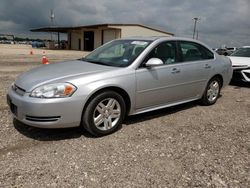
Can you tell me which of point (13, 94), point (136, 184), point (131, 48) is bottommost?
point (136, 184)

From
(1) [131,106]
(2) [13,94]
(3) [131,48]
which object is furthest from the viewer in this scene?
(3) [131,48]

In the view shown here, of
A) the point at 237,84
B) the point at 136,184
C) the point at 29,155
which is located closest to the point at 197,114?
the point at 136,184

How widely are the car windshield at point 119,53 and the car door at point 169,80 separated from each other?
25cm

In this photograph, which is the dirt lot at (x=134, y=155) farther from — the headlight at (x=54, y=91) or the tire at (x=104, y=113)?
the headlight at (x=54, y=91)

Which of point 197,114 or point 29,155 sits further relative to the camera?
point 197,114

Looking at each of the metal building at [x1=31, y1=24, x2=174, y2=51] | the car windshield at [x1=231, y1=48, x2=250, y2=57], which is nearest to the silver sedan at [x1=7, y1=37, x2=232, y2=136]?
the car windshield at [x1=231, y1=48, x2=250, y2=57]

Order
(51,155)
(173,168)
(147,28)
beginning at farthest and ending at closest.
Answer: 1. (147,28)
2. (51,155)
3. (173,168)

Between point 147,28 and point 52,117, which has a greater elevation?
point 147,28

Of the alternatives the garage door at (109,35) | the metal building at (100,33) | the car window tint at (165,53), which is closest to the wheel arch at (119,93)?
the car window tint at (165,53)

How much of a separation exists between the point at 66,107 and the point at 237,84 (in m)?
→ 7.18

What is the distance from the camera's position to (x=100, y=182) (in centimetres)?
262

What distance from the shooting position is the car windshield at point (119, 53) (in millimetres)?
4158

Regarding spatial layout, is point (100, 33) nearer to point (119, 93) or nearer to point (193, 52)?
point (193, 52)

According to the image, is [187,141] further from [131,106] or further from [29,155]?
[29,155]
